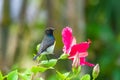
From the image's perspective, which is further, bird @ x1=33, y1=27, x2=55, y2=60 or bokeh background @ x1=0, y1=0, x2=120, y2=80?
bokeh background @ x1=0, y1=0, x2=120, y2=80

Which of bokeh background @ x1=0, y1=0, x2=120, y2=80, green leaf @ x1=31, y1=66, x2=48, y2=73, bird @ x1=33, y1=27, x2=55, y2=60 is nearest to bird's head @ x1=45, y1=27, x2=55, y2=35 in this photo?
bird @ x1=33, y1=27, x2=55, y2=60

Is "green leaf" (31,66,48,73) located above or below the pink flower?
below

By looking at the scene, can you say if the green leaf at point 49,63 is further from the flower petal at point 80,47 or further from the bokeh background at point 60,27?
the bokeh background at point 60,27

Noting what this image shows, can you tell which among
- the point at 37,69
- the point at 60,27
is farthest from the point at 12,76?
the point at 60,27

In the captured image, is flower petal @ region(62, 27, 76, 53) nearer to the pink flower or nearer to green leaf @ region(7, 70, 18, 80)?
the pink flower

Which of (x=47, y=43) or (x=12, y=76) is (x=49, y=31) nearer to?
(x=47, y=43)

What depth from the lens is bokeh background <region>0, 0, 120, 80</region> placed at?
3666 mm

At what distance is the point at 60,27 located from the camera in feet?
12.1

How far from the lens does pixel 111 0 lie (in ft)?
14.7

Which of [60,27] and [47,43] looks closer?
[47,43]

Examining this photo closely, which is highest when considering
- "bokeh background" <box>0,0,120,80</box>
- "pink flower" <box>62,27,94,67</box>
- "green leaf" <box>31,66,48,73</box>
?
"pink flower" <box>62,27,94,67</box>

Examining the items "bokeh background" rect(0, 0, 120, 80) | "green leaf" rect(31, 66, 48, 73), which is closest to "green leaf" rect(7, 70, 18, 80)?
"green leaf" rect(31, 66, 48, 73)

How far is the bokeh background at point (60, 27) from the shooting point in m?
3.67

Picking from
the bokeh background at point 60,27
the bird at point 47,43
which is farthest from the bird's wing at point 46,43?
the bokeh background at point 60,27
